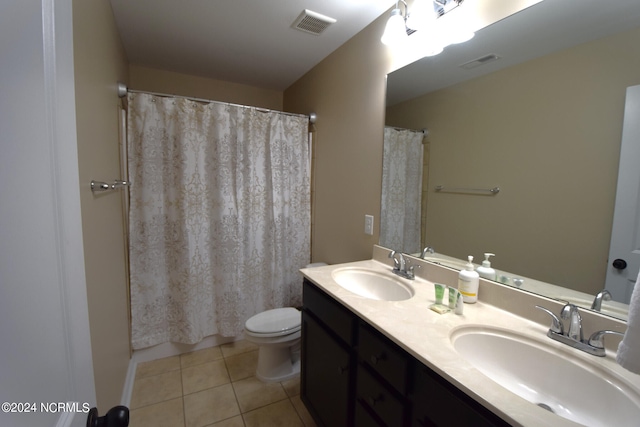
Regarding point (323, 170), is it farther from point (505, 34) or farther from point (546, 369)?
point (546, 369)

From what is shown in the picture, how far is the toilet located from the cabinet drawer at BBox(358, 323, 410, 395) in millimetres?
854

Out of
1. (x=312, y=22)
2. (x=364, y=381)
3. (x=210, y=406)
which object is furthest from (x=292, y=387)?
(x=312, y=22)

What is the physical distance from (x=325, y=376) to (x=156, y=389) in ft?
4.18

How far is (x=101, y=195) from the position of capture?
4.20 feet

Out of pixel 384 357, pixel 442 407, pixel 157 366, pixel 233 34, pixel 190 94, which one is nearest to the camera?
pixel 442 407

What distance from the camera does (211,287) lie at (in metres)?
2.24

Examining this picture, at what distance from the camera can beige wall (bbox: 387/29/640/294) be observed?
0.89 metres

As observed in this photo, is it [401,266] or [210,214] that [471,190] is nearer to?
[401,266]

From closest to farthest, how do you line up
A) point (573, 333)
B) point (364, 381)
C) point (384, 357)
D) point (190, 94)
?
point (573, 333) → point (384, 357) → point (364, 381) → point (190, 94)

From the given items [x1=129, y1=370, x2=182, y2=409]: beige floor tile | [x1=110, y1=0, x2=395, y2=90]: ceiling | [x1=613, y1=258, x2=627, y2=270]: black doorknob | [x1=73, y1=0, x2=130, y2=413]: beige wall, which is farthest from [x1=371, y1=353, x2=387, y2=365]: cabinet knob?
[x1=110, y1=0, x2=395, y2=90]: ceiling

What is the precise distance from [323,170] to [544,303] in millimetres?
1721

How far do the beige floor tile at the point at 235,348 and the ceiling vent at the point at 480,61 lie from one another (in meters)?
2.42

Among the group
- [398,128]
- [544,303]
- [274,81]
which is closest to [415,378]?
[544,303]

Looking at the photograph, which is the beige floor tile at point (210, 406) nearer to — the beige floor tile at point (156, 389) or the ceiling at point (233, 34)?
the beige floor tile at point (156, 389)
